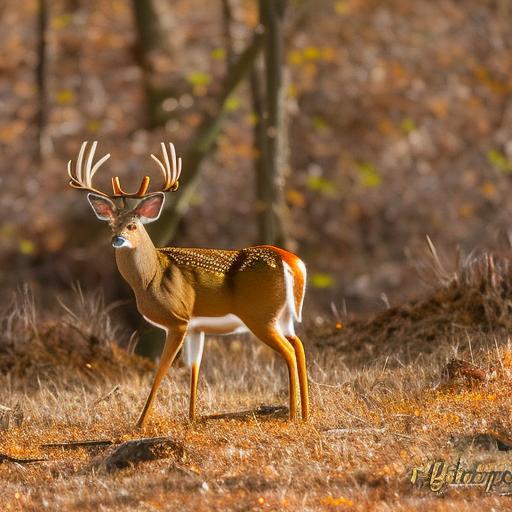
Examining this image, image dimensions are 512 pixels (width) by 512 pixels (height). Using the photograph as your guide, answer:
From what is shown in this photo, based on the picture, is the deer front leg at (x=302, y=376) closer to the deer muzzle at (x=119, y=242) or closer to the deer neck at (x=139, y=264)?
the deer neck at (x=139, y=264)

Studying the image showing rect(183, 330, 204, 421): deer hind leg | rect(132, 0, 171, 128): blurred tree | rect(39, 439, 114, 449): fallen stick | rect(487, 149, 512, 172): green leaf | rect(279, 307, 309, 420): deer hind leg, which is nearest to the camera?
rect(39, 439, 114, 449): fallen stick

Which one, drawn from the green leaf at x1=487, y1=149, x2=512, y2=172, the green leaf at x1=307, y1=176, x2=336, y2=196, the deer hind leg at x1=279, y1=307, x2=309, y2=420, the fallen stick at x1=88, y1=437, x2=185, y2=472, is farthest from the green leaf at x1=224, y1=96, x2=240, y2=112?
the fallen stick at x1=88, y1=437, x2=185, y2=472

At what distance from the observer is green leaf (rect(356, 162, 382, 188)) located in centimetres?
1903

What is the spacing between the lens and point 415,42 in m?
21.8

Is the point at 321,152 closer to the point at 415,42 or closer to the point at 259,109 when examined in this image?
the point at 415,42

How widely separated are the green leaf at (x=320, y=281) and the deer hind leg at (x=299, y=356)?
10.4 meters

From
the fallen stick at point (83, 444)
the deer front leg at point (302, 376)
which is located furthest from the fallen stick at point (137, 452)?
the deer front leg at point (302, 376)

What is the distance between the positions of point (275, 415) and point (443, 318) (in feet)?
9.51

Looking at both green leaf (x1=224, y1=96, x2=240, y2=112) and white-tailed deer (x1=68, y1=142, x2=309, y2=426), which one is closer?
white-tailed deer (x1=68, y1=142, x2=309, y2=426)

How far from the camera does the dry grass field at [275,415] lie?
5547 mm

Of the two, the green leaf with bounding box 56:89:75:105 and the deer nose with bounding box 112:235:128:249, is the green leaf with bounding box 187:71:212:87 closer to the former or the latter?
the green leaf with bounding box 56:89:75:105

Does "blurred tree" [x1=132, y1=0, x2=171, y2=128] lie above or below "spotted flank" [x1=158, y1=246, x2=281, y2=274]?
above

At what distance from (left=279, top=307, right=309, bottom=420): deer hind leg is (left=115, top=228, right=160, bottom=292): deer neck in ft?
2.76

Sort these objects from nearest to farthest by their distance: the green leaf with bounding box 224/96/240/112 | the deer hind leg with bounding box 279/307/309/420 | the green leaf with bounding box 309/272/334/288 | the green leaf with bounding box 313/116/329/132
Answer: the deer hind leg with bounding box 279/307/309/420, the green leaf with bounding box 224/96/240/112, the green leaf with bounding box 309/272/334/288, the green leaf with bounding box 313/116/329/132
